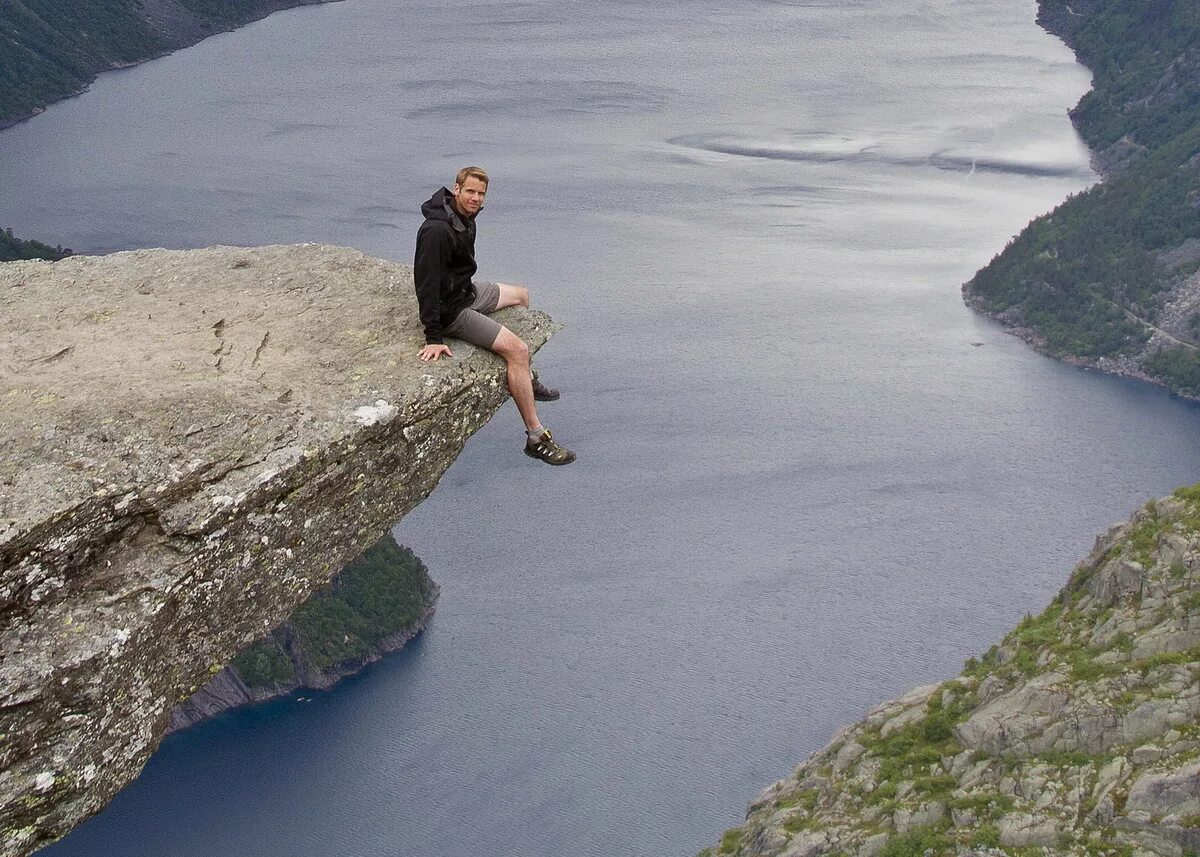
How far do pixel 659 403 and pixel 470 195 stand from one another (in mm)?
63022

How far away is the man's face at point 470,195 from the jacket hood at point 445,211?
0.09m

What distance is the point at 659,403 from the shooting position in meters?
74.1

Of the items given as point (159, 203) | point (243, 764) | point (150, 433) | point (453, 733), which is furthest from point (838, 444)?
point (150, 433)

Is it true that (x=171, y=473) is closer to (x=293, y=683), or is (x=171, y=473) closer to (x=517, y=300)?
(x=517, y=300)

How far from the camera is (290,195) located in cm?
10031

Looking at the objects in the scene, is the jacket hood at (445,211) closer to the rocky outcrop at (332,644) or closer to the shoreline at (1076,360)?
→ the rocky outcrop at (332,644)

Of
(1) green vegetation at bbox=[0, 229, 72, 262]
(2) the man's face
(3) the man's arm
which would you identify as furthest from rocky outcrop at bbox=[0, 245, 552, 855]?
(1) green vegetation at bbox=[0, 229, 72, 262]

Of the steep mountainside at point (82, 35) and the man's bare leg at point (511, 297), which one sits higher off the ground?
the man's bare leg at point (511, 297)

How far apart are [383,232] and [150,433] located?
82988 millimetres

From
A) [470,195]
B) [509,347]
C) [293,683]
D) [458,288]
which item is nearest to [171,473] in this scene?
[458,288]

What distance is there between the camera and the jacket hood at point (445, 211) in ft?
37.4

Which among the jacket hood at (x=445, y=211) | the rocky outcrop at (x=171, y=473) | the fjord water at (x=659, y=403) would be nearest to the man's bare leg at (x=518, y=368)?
the rocky outcrop at (x=171, y=473)

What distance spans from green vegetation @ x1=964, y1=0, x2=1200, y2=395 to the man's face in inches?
3320

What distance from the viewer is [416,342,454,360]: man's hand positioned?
37.1 feet
